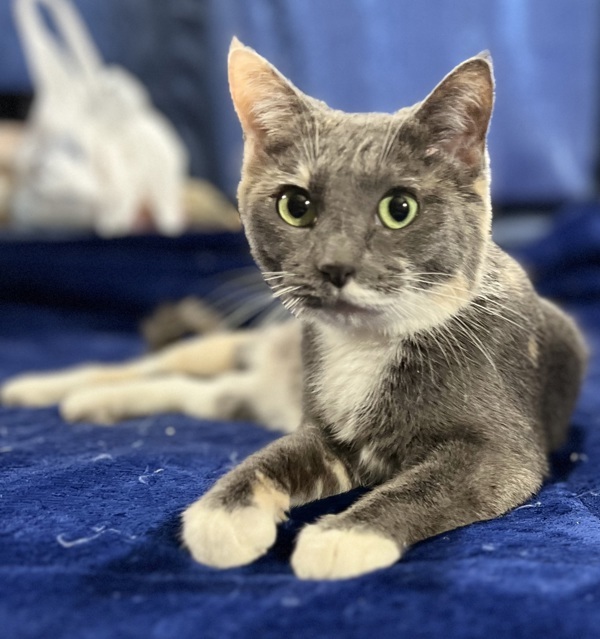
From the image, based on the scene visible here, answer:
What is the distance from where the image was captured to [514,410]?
3.01 feet

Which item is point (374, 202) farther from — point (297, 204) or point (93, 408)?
point (93, 408)

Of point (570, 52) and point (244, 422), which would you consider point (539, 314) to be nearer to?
point (244, 422)

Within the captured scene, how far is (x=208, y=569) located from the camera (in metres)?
0.75

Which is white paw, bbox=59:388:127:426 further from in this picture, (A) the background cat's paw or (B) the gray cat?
(B) the gray cat

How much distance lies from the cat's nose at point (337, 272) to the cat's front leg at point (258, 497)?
0.22m

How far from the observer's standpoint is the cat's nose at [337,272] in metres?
0.79

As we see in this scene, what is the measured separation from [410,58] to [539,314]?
2.32 m

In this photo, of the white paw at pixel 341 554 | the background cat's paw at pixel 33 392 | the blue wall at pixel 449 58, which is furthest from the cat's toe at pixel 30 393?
the blue wall at pixel 449 58

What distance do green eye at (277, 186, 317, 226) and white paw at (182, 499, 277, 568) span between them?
33cm

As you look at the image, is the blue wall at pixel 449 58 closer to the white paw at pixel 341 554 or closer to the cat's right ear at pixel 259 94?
the cat's right ear at pixel 259 94

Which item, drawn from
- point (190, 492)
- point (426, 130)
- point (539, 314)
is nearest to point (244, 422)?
point (190, 492)

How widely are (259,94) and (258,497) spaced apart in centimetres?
48

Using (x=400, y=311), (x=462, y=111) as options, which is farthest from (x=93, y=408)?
(x=462, y=111)

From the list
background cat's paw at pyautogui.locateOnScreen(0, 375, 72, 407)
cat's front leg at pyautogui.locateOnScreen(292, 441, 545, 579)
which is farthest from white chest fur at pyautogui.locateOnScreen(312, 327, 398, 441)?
background cat's paw at pyautogui.locateOnScreen(0, 375, 72, 407)
